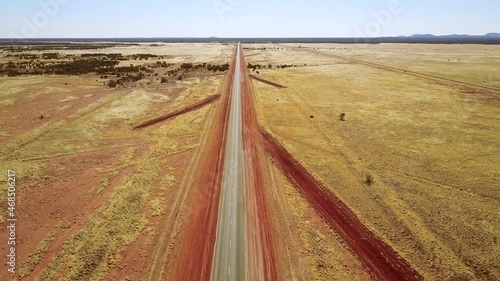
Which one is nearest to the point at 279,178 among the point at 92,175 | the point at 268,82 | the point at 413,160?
the point at 413,160

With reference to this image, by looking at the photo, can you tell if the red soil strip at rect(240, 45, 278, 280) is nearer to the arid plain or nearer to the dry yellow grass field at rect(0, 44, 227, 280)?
the arid plain

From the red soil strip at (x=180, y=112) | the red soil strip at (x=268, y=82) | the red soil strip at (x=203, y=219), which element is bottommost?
the red soil strip at (x=203, y=219)

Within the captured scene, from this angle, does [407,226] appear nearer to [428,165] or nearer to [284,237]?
[284,237]

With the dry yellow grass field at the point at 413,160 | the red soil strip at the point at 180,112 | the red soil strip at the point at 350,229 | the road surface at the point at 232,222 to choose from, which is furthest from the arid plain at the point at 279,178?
the road surface at the point at 232,222

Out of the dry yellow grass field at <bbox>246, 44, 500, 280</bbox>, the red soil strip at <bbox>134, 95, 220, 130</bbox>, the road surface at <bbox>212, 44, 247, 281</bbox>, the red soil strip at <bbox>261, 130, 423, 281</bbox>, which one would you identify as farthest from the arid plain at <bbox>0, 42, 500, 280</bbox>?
the road surface at <bbox>212, 44, 247, 281</bbox>

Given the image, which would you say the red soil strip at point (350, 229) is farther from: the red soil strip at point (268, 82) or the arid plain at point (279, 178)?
the red soil strip at point (268, 82)
